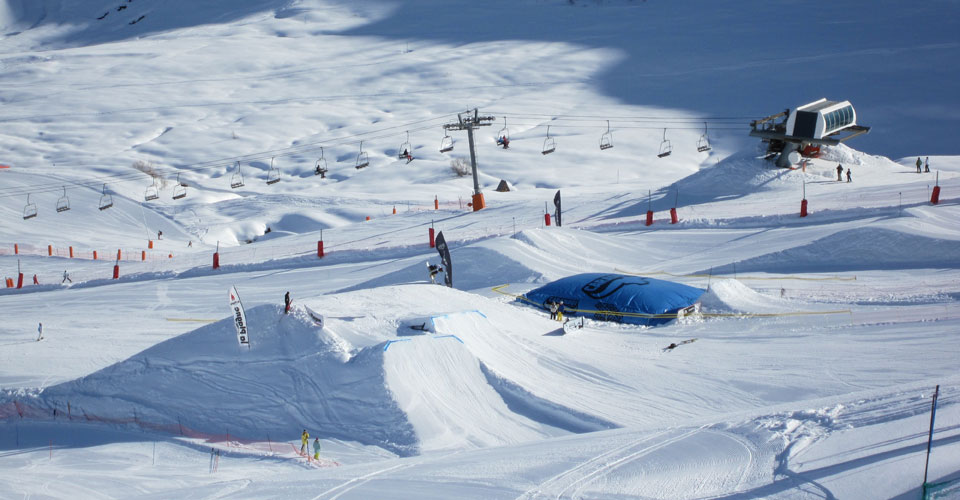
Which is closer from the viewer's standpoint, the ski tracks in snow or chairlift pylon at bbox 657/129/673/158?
the ski tracks in snow

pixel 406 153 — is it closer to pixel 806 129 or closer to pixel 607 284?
pixel 806 129

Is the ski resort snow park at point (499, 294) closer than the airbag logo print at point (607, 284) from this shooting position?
Yes

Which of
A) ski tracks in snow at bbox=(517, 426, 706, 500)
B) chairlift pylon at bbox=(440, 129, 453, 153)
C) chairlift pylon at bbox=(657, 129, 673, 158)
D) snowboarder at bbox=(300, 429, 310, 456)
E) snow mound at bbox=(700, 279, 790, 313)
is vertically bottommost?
snowboarder at bbox=(300, 429, 310, 456)

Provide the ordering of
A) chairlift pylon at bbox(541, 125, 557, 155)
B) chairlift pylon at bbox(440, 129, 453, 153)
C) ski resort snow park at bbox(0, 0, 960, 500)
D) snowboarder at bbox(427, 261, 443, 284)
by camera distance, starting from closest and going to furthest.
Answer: ski resort snow park at bbox(0, 0, 960, 500)
snowboarder at bbox(427, 261, 443, 284)
chairlift pylon at bbox(440, 129, 453, 153)
chairlift pylon at bbox(541, 125, 557, 155)

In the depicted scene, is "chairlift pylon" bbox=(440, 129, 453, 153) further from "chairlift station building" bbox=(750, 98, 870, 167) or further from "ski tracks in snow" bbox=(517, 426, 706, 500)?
"ski tracks in snow" bbox=(517, 426, 706, 500)

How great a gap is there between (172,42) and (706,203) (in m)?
68.7

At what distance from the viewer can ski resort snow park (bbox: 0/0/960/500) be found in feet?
40.5

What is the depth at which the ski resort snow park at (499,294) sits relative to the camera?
1236 cm

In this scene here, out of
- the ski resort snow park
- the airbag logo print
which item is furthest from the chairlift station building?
the airbag logo print

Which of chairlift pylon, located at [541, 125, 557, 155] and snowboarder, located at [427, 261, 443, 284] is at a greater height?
chairlift pylon, located at [541, 125, 557, 155]

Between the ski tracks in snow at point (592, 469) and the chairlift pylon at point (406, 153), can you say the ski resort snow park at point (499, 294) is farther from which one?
the chairlift pylon at point (406, 153)

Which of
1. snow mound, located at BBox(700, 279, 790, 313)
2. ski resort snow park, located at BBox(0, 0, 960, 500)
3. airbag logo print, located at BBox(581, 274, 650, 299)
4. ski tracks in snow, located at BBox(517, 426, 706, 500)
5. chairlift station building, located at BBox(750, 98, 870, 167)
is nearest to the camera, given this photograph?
ski tracks in snow, located at BBox(517, 426, 706, 500)

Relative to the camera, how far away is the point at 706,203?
33.3m

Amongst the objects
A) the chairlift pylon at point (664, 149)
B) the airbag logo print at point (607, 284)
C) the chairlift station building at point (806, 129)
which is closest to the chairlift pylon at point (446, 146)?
the chairlift pylon at point (664, 149)
